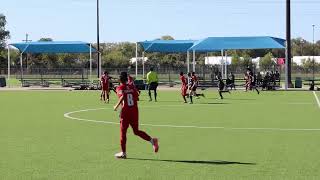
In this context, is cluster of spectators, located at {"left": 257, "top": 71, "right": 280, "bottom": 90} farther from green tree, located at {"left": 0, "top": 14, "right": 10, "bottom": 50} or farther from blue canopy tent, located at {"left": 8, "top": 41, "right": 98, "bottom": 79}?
green tree, located at {"left": 0, "top": 14, "right": 10, "bottom": 50}

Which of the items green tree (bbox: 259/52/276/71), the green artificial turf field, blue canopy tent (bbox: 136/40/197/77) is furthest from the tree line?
the green artificial turf field

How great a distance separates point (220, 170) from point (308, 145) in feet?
13.3

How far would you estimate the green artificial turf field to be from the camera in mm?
11484

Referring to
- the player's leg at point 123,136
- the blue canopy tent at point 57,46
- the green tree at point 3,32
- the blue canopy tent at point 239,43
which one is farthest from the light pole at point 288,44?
the green tree at point 3,32

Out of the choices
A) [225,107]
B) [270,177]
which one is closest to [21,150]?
[270,177]

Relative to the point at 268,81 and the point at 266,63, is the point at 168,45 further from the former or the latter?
the point at 266,63

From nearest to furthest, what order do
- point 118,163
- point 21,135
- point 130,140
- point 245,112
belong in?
point 118,163, point 130,140, point 21,135, point 245,112

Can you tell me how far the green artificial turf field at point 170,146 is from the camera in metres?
11.5

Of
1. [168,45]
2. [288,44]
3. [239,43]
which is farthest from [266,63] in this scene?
[239,43]

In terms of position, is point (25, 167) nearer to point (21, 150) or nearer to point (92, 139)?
point (21, 150)

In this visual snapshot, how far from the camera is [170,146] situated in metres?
15.1

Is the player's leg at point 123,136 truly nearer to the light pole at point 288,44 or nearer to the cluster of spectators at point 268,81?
the cluster of spectators at point 268,81

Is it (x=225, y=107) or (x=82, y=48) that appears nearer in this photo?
(x=225, y=107)

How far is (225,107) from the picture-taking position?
28.8 meters
